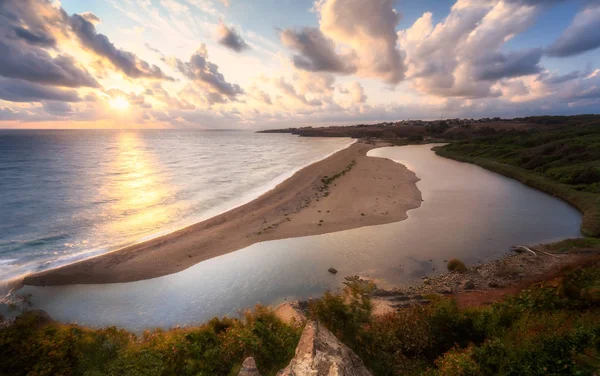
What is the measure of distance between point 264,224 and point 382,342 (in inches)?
631

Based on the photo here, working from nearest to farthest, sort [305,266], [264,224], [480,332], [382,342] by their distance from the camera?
[382,342] → [480,332] → [305,266] → [264,224]

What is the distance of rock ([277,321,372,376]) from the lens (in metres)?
5.58

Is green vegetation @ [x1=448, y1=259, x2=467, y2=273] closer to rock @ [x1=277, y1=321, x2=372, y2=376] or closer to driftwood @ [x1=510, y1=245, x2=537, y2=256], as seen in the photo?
driftwood @ [x1=510, y1=245, x2=537, y2=256]

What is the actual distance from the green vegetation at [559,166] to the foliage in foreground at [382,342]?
1806 centimetres

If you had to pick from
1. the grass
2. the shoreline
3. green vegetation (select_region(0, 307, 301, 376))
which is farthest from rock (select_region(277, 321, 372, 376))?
the grass

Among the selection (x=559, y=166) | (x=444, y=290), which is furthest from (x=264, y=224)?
(x=559, y=166)

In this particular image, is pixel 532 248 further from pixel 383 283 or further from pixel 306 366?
pixel 306 366

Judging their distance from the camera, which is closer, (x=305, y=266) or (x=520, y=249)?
(x=305, y=266)

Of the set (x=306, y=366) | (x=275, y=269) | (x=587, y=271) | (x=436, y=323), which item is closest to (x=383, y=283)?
(x=436, y=323)

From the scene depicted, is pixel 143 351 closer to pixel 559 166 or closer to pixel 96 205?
pixel 96 205

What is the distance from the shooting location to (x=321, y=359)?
585 cm

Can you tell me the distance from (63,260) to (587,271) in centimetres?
2846

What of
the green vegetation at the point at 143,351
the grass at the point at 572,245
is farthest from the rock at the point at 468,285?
the green vegetation at the point at 143,351

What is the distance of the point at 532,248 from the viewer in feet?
57.2
